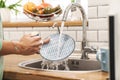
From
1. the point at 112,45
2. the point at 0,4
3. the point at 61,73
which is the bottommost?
the point at 61,73

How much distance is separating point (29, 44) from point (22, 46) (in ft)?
0.10

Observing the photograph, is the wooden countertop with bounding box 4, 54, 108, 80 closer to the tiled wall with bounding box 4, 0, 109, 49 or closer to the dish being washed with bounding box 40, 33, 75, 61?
the dish being washed with bounding box 40, 33, 75, 61

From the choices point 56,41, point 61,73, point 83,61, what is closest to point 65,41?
point 56,41

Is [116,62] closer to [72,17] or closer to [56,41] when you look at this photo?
[56,41]

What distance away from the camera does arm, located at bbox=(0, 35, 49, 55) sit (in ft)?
3.18

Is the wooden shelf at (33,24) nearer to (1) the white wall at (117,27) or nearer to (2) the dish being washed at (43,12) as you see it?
(2) the dish being washed at (43,12)

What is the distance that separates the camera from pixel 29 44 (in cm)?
100

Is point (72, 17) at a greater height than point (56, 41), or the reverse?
point (72, 17)

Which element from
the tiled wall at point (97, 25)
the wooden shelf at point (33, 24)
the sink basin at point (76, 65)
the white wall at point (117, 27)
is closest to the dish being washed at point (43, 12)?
the wooden shelf at point (33, 24)

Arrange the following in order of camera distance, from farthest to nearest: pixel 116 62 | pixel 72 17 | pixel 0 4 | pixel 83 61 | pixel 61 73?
pixel 0 4 → pixel 72 17 → pixel 83 61 → pixel 61 73 → pixel 116 62

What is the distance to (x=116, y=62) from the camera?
1.40ft

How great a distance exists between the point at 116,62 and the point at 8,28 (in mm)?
1639

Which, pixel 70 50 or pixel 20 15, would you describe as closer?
pixel 70 50

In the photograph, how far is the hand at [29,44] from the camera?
0.99 meters
